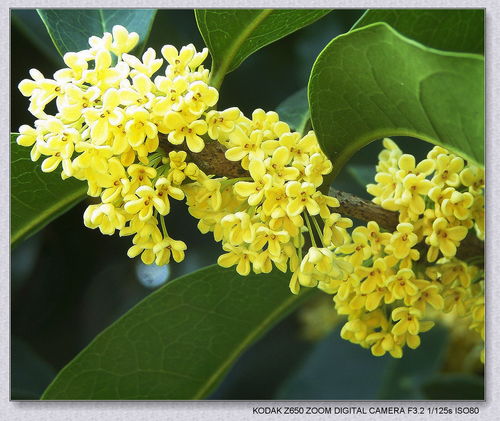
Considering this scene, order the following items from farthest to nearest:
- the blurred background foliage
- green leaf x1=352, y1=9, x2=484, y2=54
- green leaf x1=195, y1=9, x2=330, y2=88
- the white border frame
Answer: the blurred background foliage → the white border frame → green leaf x1=352, y1=9, x2=484, y2=54 → green leaf x1=195, y1=9, x2=330, y2=88

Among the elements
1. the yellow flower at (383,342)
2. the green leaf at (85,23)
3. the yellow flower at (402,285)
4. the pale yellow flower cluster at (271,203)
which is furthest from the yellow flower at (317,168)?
the green leaf at (85,23)

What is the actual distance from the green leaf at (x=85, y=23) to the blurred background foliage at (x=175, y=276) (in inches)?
9.6

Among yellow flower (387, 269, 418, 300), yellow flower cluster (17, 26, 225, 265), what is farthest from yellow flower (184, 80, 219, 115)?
yellow flower (387, 269, 418, 300)

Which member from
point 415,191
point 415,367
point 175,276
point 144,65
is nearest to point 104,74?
point 144,65

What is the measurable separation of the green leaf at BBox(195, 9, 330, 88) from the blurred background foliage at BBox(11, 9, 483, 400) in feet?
1.40

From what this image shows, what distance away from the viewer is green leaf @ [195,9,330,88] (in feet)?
4.02

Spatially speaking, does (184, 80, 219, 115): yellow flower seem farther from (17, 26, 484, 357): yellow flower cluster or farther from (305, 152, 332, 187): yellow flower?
(305, 152, 332, 187): yellow flower

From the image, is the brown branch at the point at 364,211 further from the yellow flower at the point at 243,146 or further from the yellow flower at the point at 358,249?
the yellow flower at the point at 243,146

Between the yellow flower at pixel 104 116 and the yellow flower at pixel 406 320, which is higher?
the yellow flower at pixel 104 116

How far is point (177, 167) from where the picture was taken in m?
1.08

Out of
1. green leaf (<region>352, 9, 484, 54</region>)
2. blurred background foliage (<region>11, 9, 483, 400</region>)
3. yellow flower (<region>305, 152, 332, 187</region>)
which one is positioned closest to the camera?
yellow flower (<region>305, 152, 332, 187</region>)

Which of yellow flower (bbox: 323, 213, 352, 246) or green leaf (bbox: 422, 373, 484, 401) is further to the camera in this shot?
green leaf (bbox: 422, 373, 484, 401)

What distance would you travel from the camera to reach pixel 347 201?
1.19m

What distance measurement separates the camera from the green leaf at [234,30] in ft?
4.02
